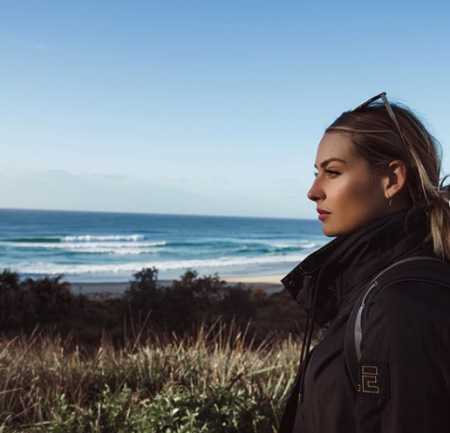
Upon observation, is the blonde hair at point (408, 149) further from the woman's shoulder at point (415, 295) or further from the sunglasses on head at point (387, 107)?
the woman's shoulder at point (415, 295)

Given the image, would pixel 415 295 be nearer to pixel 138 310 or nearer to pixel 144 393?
pixel 144 393

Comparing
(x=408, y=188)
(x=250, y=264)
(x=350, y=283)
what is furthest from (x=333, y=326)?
(x=250, y=264)

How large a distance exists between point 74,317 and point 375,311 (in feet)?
37.3

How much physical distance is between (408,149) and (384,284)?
0.49 m

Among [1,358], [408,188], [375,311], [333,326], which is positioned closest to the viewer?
[375,311]

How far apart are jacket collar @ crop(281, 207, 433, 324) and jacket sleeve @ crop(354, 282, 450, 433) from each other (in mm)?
252

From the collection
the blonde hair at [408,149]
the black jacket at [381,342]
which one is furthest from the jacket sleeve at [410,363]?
the blonde hair at [408,149]

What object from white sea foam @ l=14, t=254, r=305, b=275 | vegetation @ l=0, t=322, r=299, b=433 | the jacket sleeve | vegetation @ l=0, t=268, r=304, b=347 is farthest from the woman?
white sea foam @ l=14, t=254, r=305, b=275

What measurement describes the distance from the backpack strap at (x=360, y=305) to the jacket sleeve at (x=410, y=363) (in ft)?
0.14

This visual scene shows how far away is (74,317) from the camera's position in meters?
11.9

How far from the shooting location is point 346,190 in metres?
1.58

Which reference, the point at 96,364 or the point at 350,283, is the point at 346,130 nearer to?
the point at 350,283

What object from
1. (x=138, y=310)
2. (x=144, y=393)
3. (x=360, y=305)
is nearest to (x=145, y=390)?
(x=144, y=393)

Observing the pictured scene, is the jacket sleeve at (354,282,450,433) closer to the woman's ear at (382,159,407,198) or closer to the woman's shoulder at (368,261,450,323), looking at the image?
the woman's shoulder at (368,261,450,323)
